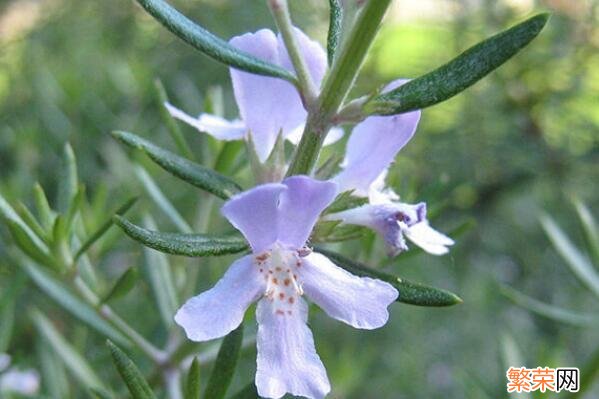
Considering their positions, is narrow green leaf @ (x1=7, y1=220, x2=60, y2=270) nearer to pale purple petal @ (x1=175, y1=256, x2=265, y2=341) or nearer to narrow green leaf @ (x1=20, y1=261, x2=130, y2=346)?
narrow green leaf @ (x1=20, y1=261, x2=130, y2=346)

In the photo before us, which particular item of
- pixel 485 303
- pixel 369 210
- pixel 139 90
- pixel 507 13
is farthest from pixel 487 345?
pixel 369 210

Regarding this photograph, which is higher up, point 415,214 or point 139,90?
point 415,214

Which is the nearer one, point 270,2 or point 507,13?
point 270,2

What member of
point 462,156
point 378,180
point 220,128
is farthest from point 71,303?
point 462,156

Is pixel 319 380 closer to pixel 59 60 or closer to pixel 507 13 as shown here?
pixel 507 13

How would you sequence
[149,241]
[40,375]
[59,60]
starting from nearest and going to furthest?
[149,241], [40,375], [59,60]

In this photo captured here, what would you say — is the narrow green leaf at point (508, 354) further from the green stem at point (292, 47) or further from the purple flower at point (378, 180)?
the green stem at point (292, 47)

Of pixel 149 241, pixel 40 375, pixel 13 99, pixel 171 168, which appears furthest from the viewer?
pixel 13 99
